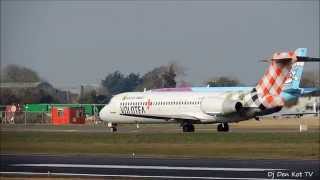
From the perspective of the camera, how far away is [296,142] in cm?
4466

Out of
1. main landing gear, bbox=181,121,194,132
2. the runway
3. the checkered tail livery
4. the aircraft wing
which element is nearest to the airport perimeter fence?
the aircraft wing

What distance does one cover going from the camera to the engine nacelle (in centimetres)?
6241

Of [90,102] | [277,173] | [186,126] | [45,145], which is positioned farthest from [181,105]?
[90,102]

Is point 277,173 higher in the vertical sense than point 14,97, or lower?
lower

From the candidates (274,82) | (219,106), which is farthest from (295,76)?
(219,106)

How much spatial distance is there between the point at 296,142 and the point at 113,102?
32.2 m

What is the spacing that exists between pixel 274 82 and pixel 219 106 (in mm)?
18969

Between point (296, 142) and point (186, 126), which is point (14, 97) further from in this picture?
point (296, 142)

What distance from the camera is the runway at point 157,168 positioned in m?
26.4

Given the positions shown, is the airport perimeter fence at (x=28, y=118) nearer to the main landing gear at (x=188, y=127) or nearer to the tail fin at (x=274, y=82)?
the main landing gear at (x=188, y=127)

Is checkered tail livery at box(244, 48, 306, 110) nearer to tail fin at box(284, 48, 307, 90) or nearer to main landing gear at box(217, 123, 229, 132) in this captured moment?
tail fin at box(284, 48, 307, 90)

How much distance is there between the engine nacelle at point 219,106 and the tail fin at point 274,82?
1468mm

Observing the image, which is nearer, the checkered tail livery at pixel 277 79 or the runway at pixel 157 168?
the runway at pixel 157 168

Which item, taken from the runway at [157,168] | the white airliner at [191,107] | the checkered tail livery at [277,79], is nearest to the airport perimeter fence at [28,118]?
the white airliner at [191,107]
